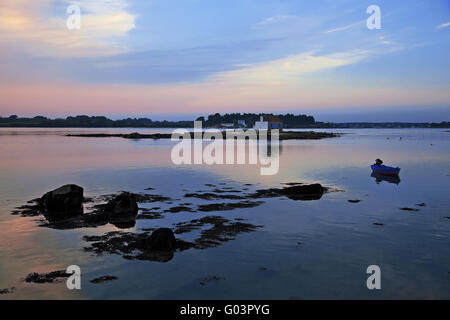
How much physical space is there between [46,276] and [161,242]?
467cm

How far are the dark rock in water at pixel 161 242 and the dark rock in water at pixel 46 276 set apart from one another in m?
3.62

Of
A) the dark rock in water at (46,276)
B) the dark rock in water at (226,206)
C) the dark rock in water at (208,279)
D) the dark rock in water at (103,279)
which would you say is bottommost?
the dark rock in water at (208,279)

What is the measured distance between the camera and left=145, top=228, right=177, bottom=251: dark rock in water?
15508mm

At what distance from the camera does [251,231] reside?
18.6 m

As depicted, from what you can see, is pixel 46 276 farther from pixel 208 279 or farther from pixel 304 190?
pixel 304 190

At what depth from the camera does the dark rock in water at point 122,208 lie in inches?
838

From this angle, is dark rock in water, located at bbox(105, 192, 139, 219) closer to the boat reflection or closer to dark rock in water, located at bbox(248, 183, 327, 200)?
dark rock in water, located at bbox(248, 183, 327, 200)

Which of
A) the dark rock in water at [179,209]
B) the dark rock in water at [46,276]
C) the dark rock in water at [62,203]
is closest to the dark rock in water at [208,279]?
the dark rock in water at [46,276]

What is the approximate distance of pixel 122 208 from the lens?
71.0 feet

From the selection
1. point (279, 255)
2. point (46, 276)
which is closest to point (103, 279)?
point (46, 276)

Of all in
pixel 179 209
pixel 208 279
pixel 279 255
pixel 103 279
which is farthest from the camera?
pixel 179 209

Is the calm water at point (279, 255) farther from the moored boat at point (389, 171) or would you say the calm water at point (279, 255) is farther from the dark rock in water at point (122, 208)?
the moored boat at point (389, 171)

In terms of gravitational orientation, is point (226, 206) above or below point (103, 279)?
above
